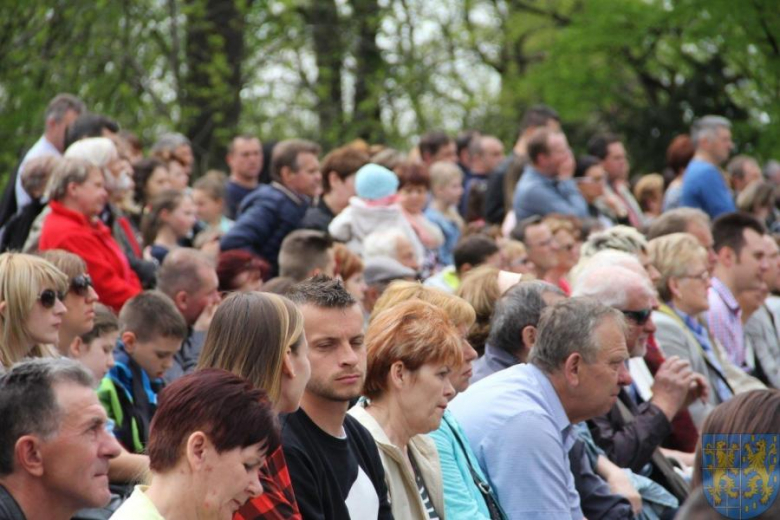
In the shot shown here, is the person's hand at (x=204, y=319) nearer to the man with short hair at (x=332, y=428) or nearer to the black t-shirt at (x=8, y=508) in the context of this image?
the man with short hair at (x=332, y=428)

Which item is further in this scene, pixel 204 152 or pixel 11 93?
pixel 204 152

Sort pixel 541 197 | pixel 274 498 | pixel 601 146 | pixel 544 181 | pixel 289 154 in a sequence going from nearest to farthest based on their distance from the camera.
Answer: pixel 274 498 → pixel 289 154 → pixel 541 197 → pixel 544 181 → pixel 601 146

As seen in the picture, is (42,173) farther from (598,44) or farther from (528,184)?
(598,44)

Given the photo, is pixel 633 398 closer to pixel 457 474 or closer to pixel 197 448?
pixel 457 474

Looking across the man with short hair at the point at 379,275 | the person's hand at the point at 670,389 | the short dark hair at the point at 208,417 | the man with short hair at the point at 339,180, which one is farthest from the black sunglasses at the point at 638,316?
the short dark hair at the point at 208,417

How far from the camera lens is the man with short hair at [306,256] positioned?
8.05 meters

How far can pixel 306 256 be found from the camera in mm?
8070

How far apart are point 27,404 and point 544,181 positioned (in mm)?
8061

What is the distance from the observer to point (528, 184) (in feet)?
37.6

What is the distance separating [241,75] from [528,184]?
683 cm

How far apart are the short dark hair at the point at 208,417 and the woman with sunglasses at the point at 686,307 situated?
17.3ft

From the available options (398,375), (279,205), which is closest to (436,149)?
(279,205)

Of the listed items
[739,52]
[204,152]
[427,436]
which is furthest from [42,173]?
[739,52]

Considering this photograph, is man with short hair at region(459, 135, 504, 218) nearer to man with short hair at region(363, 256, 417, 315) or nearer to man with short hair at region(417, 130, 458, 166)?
man with short hair at region(417, 130, 458, 166)
